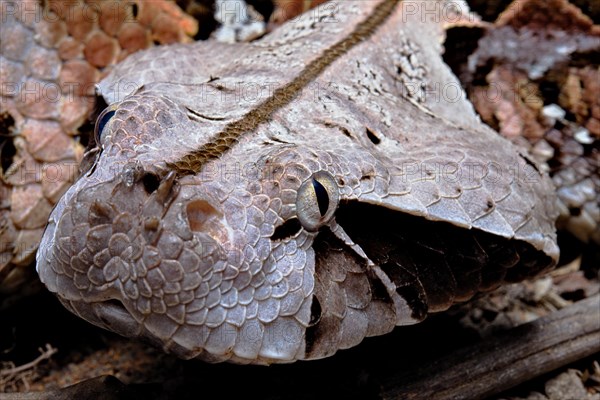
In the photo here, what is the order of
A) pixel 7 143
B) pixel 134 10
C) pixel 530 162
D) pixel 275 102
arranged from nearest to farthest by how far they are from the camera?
pixel 275 102, pixel 530 162, pixel 7 143, pixel 134 10

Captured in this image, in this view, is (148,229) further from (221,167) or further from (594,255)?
(594,255)

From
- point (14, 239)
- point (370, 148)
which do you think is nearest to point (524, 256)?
point (370, 148)

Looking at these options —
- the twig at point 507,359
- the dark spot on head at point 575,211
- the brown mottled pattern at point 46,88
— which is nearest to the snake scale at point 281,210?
the twig at point 507,359

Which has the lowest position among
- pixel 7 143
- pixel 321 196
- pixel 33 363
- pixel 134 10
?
pixel 33 363

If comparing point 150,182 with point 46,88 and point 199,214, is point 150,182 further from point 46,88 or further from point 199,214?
point 46,88

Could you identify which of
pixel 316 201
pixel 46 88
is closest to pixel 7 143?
pixel 46 88

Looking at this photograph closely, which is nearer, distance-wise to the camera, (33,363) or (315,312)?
(315,312)
